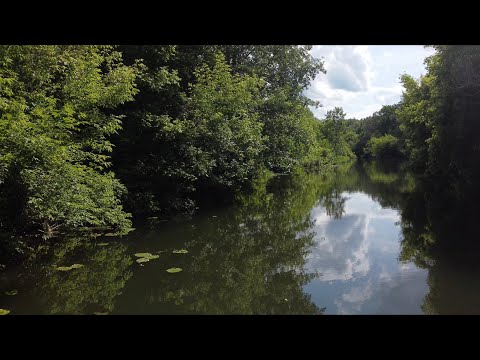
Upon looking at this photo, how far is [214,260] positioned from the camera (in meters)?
8.59

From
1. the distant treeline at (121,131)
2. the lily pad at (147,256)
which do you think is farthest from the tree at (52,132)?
the lily pad at (147,256)

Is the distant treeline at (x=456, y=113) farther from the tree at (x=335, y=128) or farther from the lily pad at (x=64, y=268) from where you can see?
the tree at (x=335, y=128)

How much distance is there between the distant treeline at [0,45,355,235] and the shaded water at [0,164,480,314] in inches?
48.8

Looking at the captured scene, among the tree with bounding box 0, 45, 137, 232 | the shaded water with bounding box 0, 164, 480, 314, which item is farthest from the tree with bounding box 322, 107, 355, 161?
the tree with bounding box 0, 45, 137, 232

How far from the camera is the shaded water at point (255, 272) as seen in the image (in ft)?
19.9

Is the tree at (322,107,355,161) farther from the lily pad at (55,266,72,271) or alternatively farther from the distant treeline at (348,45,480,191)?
the lily pad at (55,266,72,271)

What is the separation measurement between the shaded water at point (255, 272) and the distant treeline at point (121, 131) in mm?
1240

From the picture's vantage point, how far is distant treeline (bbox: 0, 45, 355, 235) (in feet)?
25.1

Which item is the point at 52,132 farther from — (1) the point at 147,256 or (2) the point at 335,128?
(2) the point at 335,128

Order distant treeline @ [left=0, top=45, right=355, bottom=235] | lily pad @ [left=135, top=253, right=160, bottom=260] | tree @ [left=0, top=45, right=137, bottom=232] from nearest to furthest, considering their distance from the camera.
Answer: tree @ [left=0, top=45, right=137, bottom=232]
distant treeline @ [left=0, top=45, right=355, bottom=235]
lily pad @ [left=135, top=253, right=160, bottom=260]

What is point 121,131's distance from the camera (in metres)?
12.9
